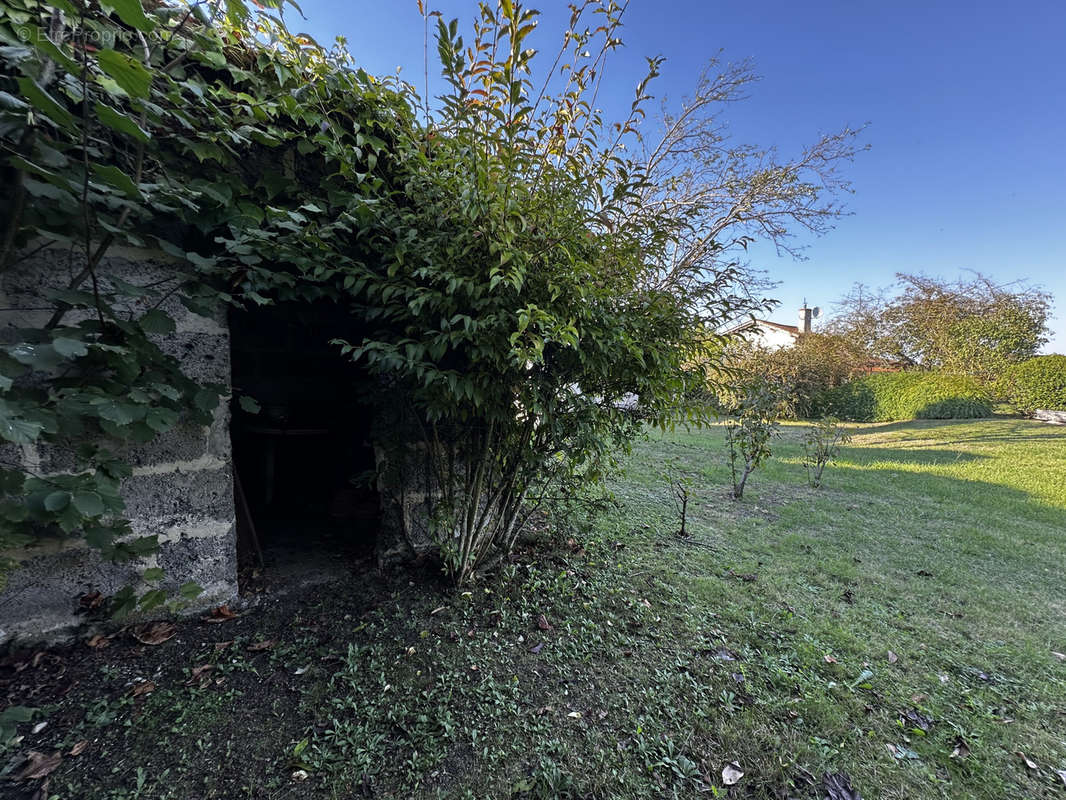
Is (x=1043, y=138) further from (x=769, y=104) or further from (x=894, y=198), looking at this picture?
(x=769, y=104)

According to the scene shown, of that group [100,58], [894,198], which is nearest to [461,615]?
[100,58]

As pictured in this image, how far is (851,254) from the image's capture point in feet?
38.3

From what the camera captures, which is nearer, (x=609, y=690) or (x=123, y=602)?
(x=123, y=602)

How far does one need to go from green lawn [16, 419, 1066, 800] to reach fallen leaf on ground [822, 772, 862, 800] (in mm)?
21

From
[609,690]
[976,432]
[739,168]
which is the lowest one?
[609,690]

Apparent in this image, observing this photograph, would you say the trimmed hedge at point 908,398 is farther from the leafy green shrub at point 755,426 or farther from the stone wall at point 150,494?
the stone wall at point 150,494

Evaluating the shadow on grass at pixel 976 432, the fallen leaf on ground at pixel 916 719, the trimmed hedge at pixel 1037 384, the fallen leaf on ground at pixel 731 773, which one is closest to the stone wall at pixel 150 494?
the fallen leaf on ground at pixel 731 773

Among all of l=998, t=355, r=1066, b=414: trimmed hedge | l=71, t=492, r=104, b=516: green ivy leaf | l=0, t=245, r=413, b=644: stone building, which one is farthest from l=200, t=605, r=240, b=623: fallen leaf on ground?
l=998, t=355, r=1066, b=414: trimmed hedge

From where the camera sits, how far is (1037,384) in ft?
35.7

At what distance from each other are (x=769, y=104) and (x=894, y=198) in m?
5.35

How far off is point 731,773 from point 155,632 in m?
2.19

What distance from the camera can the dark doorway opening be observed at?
2.30 m

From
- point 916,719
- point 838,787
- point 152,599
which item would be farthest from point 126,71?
point 916,719

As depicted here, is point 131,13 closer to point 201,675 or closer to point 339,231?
point 339,231
